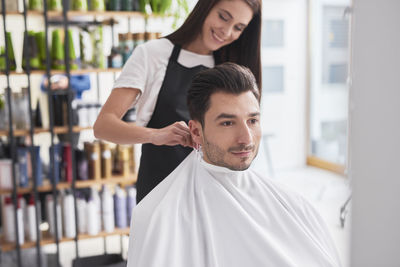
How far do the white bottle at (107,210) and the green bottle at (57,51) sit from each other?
89 centimetres

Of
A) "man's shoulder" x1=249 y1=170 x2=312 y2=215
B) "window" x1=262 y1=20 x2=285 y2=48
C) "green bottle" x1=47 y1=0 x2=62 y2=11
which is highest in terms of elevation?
"window" x1=262 y1=20 x2=285 y2=48

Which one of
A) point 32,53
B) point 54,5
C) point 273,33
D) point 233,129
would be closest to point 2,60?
point 32,53

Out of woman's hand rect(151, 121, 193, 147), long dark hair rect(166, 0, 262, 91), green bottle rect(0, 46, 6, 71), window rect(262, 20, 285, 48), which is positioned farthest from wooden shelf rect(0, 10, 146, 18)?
window rect(262, 20, 285, 48)

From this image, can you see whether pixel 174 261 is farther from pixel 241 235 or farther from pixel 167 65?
pixel 167 65

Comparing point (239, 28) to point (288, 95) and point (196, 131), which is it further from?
point (288, 95)

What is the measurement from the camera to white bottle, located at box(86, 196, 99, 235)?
308cm

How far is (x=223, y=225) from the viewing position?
1238 millimetres

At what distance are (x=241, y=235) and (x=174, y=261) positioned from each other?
0.66ft

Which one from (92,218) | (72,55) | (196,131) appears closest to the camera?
(196,131)

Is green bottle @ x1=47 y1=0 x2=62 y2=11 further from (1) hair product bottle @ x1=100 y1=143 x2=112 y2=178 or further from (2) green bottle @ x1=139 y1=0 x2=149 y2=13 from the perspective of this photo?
(1) hair product bottle @ x1=100 y1=143 x2=112 y2=178

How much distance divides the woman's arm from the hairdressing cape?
8 centimetres

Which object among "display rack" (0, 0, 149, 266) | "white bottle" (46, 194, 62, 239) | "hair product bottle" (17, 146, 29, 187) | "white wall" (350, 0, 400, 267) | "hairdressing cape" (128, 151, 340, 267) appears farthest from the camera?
"white bottle" (46, 194, 62, 239)

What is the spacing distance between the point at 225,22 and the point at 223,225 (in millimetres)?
671

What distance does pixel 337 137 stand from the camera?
614 centimetres
